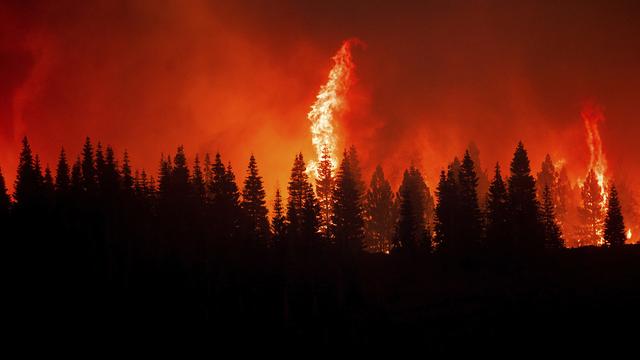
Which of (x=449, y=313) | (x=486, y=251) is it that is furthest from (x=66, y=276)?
(x=486, y=251)

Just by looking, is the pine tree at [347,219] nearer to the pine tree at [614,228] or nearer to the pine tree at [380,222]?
the pine tree at [380,222]

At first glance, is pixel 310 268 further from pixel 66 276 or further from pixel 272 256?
pixel 66 276

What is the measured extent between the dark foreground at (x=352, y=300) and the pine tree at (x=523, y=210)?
2.70 m

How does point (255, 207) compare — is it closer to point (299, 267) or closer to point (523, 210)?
point (299, 267)

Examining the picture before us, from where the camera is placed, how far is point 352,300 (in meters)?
59.0

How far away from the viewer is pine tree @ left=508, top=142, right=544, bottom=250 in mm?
68375

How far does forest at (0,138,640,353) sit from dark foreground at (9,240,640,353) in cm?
18

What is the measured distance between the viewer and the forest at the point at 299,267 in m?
51.0

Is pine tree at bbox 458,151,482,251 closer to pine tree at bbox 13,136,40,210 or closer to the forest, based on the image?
the forest

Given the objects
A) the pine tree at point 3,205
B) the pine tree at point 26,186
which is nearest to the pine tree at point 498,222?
the pine tree at point 26,186

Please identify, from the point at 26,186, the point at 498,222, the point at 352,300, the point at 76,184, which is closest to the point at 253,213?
the point at 352,300

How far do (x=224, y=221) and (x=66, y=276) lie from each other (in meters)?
18.5

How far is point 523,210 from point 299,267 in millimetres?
26410

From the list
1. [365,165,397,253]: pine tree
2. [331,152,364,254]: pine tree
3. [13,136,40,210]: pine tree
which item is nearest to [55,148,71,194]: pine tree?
[13,136,40,210]: pine tree
